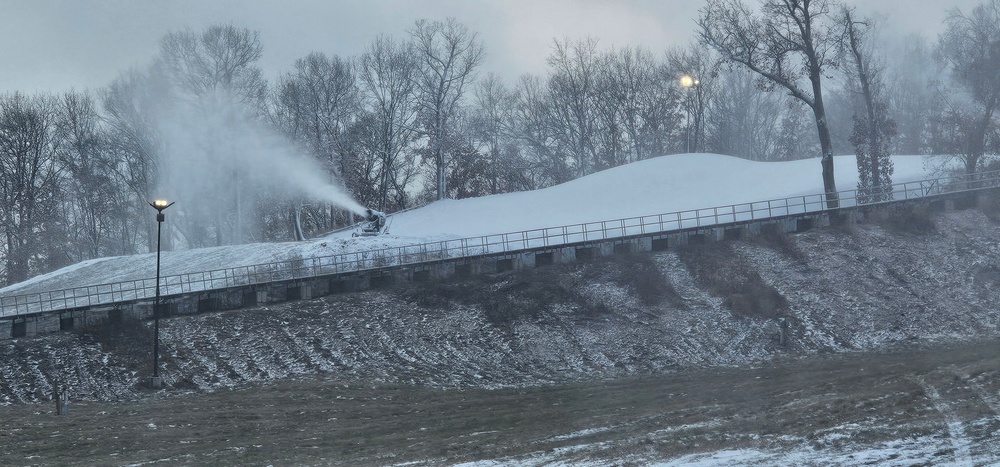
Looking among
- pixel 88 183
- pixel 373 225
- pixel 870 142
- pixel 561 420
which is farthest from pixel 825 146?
pixel 88 183

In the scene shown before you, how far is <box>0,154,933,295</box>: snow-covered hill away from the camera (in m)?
56.4

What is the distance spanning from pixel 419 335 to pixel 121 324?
1199 cm

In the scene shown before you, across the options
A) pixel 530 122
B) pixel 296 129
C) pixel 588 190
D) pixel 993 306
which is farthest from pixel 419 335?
pixel 530 122

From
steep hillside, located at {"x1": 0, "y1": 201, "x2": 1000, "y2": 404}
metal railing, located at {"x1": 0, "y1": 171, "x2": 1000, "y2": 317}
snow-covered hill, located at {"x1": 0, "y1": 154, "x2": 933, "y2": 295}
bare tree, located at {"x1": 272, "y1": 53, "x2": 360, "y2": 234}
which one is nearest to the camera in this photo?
steep hillside, located at {"x1": 0, "y1": 201, "x2": 1000, "y2": 404}

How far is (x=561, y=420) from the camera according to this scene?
85.1ft

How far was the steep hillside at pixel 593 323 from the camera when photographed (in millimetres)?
35688

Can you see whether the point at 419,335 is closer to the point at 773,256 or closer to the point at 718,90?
the point at 773,256

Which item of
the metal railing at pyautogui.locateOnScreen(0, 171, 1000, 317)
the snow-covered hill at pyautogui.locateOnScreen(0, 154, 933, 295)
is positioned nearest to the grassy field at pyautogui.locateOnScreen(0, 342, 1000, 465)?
the metal railing at pyautogui.locateOnScreen(0, 171, 1000, 317)

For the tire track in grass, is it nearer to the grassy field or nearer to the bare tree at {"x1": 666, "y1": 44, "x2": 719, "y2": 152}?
the grassy field

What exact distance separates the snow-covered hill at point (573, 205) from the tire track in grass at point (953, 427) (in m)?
30.9

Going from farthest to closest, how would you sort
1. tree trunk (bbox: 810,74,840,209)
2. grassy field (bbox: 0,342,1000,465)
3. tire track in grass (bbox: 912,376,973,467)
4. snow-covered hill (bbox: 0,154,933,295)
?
snow-covered hill (bbox: 0,154,933,295) < tree trunk (bbox: 810,74,840,209) < grassy field (bbox: 0,342,1000,465) < tire track in grass (bbox: 912,376,973,467)

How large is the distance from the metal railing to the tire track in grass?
2309cm

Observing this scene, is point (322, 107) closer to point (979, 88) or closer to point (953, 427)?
point (979, 88)

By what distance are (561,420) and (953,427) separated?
8940 millimetres
